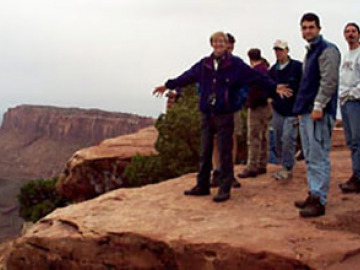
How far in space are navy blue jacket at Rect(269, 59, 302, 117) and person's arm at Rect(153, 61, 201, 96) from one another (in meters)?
1.17

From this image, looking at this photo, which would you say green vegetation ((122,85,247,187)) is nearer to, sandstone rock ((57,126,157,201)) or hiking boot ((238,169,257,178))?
sandstone rock ((57,126,157,201))

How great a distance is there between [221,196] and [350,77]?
2.20 meters

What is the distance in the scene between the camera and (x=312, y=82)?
6117 mm

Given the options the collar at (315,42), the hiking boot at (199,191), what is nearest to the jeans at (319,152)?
the collar at (315,42)

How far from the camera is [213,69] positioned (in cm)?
714

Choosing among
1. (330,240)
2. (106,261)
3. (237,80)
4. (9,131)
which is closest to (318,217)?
(330,240)

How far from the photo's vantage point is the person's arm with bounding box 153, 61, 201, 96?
7.43m

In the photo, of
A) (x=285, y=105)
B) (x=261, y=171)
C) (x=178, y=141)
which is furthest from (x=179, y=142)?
(x=285, y=105)

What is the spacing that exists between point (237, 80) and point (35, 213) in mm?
22213

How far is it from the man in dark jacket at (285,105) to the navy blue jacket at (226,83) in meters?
0.50

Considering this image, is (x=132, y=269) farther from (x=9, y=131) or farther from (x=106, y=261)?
(x=9, y=131)

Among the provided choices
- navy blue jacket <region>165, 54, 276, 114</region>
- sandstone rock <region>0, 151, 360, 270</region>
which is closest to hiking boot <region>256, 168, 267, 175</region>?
sandstone rock <region>0, 151, 360, 270</region>

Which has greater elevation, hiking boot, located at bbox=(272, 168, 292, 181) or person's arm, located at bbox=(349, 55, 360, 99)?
person's arm, located at bbox=(349, 55, 360, 99)

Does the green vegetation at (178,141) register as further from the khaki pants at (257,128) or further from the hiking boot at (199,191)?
the hiking boot at (199,191)
